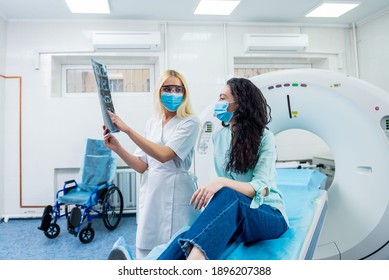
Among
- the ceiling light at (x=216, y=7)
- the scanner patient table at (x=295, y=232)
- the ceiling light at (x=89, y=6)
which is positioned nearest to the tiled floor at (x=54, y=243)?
the scanner patient table at (x=295, y=232)

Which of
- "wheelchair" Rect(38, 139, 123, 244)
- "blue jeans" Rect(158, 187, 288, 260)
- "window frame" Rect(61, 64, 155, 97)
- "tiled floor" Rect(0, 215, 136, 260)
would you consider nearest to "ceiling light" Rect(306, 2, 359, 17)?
"window frame" Rect(61, 64, 155, 97)

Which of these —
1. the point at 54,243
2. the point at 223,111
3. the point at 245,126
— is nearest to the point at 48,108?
the point at 54,243

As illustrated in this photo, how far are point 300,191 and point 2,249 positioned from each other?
6.55ft

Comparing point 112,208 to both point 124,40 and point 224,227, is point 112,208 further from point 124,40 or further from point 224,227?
point 224,227

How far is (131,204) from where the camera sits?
2910mm

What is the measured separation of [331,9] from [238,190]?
263cm

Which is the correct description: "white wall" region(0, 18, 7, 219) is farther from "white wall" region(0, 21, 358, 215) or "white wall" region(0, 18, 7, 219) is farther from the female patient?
the female patient

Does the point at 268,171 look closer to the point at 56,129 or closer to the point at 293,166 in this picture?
the point at 293,166

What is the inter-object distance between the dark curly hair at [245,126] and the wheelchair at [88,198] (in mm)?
1500

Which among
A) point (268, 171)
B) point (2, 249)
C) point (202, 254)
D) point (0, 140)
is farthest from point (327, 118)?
point (0, 140)

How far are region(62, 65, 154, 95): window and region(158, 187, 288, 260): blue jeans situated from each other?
2457 millimetres

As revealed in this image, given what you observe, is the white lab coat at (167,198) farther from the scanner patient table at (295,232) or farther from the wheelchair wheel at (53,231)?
the wheelchair wheel at (53,231)

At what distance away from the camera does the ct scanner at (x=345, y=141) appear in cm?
139

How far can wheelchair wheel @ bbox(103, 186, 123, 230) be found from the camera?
240 cm
